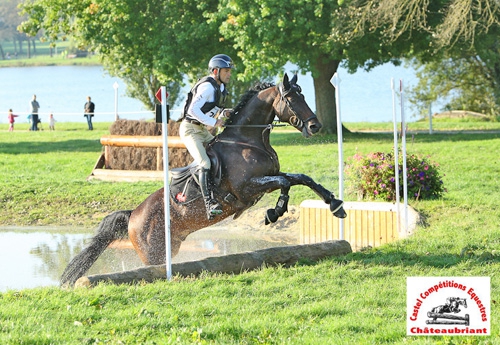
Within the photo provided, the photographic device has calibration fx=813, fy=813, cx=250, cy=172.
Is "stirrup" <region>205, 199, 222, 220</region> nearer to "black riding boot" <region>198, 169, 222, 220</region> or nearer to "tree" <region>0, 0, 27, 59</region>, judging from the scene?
"black riding boot" <region>198, 169, 222, 220</region>

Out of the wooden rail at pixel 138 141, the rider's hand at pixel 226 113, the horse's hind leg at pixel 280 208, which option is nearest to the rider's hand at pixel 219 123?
the rider's hand at pixel 226 113

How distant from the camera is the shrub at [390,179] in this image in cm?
1290

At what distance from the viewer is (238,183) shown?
8734mm

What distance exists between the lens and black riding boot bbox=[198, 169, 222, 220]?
28.5ft

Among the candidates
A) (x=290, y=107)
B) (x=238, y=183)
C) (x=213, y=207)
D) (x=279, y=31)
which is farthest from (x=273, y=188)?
(x=279, y=31)

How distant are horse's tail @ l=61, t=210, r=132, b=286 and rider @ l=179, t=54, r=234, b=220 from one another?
3.96 feet

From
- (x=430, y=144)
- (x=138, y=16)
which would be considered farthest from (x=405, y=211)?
(x=138, y=16)

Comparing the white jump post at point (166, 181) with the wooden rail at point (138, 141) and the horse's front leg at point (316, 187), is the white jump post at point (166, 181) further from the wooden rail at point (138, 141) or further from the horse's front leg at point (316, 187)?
the wooden rail at point (138, 141)

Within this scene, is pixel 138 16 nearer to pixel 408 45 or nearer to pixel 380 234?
pixel 408 45

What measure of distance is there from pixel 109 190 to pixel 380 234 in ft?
20.4

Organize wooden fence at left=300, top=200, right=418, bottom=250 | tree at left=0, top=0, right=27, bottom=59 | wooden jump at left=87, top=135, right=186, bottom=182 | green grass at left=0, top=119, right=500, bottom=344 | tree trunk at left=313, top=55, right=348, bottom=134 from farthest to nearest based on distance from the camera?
tree at left=0, top=0, right=27, bottom=59 → tree trunk at left=313, top=55, right=348, bottom=134 → wooden jump at left=87, top=135, right=186, bottom=182 → wooden fence at left=300, top=200, right=418, bottom=250 → green grass at left=0, top=119, right=500, bottom=344

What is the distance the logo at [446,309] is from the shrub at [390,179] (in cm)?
706

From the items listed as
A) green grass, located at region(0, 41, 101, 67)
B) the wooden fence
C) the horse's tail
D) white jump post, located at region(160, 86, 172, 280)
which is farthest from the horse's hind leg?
green grass, located at region(0, 41, 101, 67)

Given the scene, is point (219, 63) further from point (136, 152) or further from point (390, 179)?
point (136, 152)
